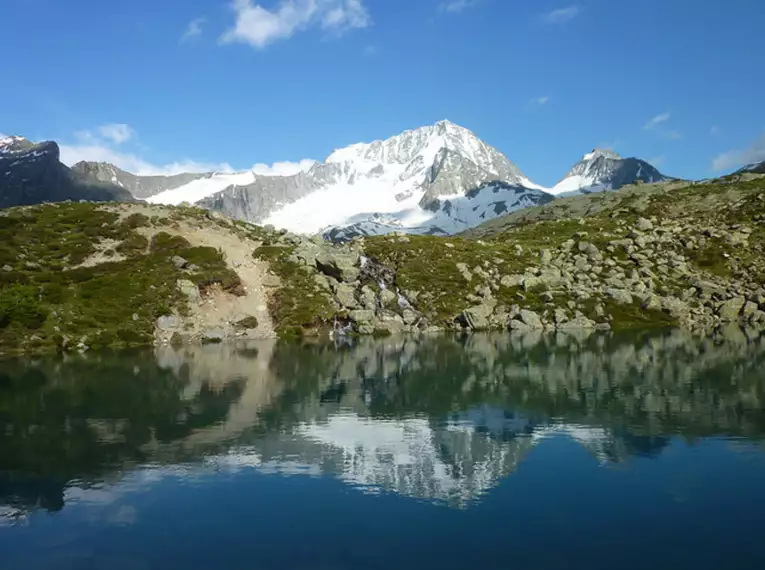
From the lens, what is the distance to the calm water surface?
917 inches

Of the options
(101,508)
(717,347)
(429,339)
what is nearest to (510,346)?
(429,339)

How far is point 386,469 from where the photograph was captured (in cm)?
3419

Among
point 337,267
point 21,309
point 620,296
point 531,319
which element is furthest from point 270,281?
point 620,296

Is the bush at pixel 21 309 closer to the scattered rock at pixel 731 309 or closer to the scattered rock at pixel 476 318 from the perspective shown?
the scattered rock at pixel 476 318

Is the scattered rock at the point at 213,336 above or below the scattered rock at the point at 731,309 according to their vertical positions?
below

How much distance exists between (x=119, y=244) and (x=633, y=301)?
109m

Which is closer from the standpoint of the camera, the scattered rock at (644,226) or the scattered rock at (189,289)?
the scattered rock at (189,289)

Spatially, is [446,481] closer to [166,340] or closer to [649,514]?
[649,514]

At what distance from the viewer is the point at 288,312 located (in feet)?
393

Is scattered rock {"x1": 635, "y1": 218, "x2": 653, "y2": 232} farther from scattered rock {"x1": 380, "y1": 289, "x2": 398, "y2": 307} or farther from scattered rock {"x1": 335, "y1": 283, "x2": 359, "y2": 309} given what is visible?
scattered rock {"x1": 335, "y1": 283, "x2": 359, "y2": 309}

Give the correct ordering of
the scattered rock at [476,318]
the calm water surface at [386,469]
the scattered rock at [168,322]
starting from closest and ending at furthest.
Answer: the calm water surface at [386,469], the scattered rock at [168,322], the scattered rock at [476,318]

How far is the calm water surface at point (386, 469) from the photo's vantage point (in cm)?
2330

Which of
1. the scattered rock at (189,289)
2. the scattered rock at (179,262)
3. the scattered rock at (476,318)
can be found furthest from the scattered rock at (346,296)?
the scattered rock at (179,262)

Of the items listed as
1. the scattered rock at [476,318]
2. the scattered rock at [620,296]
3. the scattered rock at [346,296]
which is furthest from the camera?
the scattered rock at [620,296]
